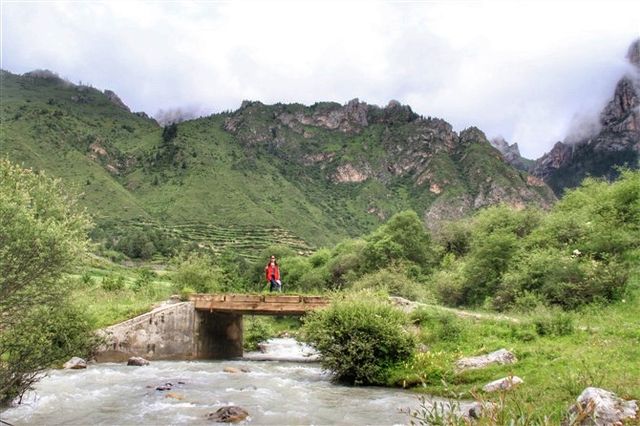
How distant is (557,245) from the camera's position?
35.9 metres

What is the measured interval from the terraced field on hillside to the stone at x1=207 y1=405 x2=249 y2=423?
315ft

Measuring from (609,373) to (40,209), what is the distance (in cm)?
1621

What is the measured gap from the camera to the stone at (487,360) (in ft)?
66.6

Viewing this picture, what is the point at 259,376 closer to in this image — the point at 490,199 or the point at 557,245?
the point at 557,245

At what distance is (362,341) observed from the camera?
74.4ft

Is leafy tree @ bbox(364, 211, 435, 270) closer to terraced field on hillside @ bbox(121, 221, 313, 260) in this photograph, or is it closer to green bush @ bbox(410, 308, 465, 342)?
green bush @ bbox(410, 308, 465, 342)

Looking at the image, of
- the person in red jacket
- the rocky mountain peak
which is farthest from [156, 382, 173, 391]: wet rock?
the rocky mountain peak

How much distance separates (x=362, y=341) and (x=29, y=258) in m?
13.8

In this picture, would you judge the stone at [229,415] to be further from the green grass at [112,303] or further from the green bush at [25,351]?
the green grass at [112,303]

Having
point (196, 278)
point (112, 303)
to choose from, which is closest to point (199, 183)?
point (196, 278)

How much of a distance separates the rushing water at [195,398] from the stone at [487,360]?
7.95 ft

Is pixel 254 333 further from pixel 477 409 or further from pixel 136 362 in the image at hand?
pixel 477 409

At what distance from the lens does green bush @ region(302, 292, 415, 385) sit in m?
22.7

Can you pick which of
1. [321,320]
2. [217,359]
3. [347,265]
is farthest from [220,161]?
[321,320]
